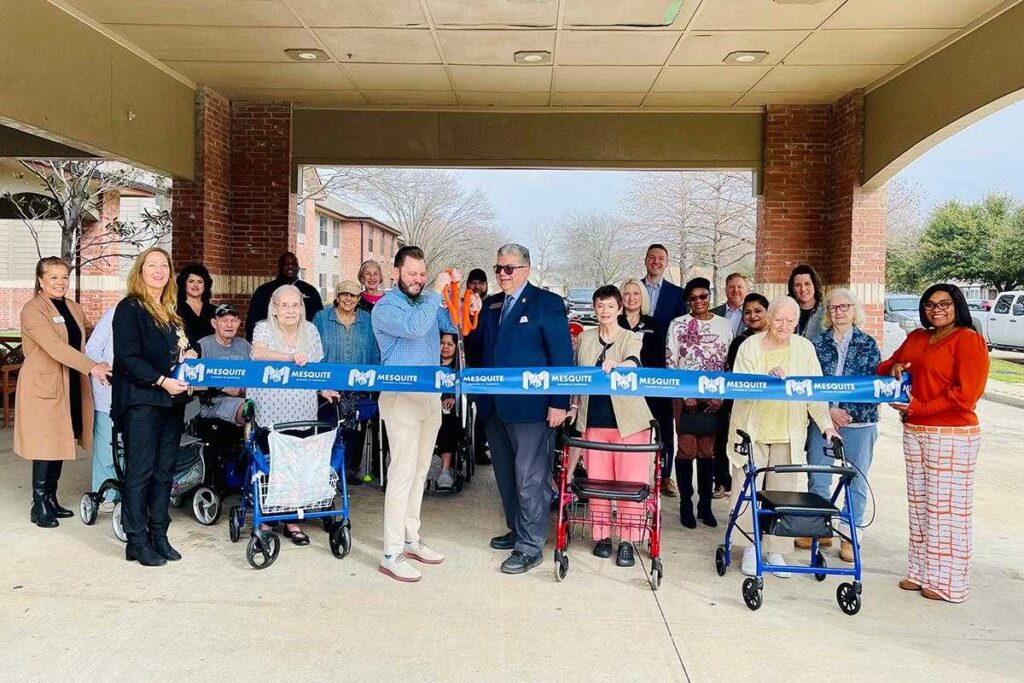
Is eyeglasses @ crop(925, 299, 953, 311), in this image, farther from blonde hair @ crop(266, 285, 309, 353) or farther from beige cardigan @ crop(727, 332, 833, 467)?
blonde hair @ crop(266, 285, 309, 353)

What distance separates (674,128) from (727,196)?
2557cm

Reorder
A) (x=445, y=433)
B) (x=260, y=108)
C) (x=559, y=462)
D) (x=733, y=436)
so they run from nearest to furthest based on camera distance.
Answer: (x=733, y=436) < (x=559, y=462) < (x=445, y=433) < (x=260, y=108)

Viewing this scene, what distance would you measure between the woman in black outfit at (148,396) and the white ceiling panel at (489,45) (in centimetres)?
383

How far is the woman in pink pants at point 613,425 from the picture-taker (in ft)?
A: 16.5

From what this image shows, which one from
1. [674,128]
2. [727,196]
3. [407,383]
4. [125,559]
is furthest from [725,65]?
[727,196]

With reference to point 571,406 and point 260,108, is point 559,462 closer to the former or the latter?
point 571,406

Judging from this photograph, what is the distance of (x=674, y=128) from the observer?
9773 mm

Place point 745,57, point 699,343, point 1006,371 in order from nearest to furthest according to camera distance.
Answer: point 699,343
point 745,57
point 1006,371

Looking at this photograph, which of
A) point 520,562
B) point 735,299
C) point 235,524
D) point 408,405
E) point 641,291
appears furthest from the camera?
point 735,299

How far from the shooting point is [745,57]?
771 cm

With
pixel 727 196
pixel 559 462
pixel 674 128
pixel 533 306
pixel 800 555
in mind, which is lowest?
pixel 800 555

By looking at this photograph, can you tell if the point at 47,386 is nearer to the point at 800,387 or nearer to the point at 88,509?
the point at 88,509

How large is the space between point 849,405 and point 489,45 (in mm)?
4666

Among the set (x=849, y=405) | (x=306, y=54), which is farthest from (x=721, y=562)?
(x=306, y=54)
